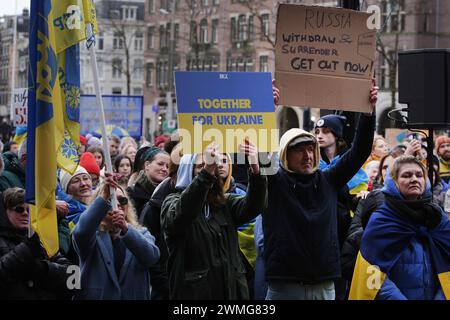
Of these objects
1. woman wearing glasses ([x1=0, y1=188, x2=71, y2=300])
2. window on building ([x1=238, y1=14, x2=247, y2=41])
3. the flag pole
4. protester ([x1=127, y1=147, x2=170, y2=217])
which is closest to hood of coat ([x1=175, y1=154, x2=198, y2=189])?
the flag pole

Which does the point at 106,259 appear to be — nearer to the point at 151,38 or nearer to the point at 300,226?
the point at 300,226

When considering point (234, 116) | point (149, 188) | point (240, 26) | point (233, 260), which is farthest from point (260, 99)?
point (240, 26)

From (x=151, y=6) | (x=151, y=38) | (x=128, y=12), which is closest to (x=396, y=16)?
(x=151, y=6)

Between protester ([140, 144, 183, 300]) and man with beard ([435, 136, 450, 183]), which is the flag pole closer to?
protester ([140, 144, 183, 300])

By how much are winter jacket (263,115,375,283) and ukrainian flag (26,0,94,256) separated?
1325 millimetres

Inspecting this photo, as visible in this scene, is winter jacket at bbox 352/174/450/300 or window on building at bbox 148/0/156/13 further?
window on building at bbox 148/0/156/13

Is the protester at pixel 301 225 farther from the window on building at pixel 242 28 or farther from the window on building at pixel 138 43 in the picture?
the window on building at pixel 138 43

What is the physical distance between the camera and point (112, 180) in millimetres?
6828

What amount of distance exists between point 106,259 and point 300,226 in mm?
1200

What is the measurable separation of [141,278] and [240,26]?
60.2m

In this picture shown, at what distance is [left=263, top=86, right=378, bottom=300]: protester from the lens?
7.01 metres

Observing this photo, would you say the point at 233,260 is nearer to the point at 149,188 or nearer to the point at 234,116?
the point at 234,116

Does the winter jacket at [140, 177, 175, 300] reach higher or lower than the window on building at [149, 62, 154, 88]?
lower

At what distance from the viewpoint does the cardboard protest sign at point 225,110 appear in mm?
6984
